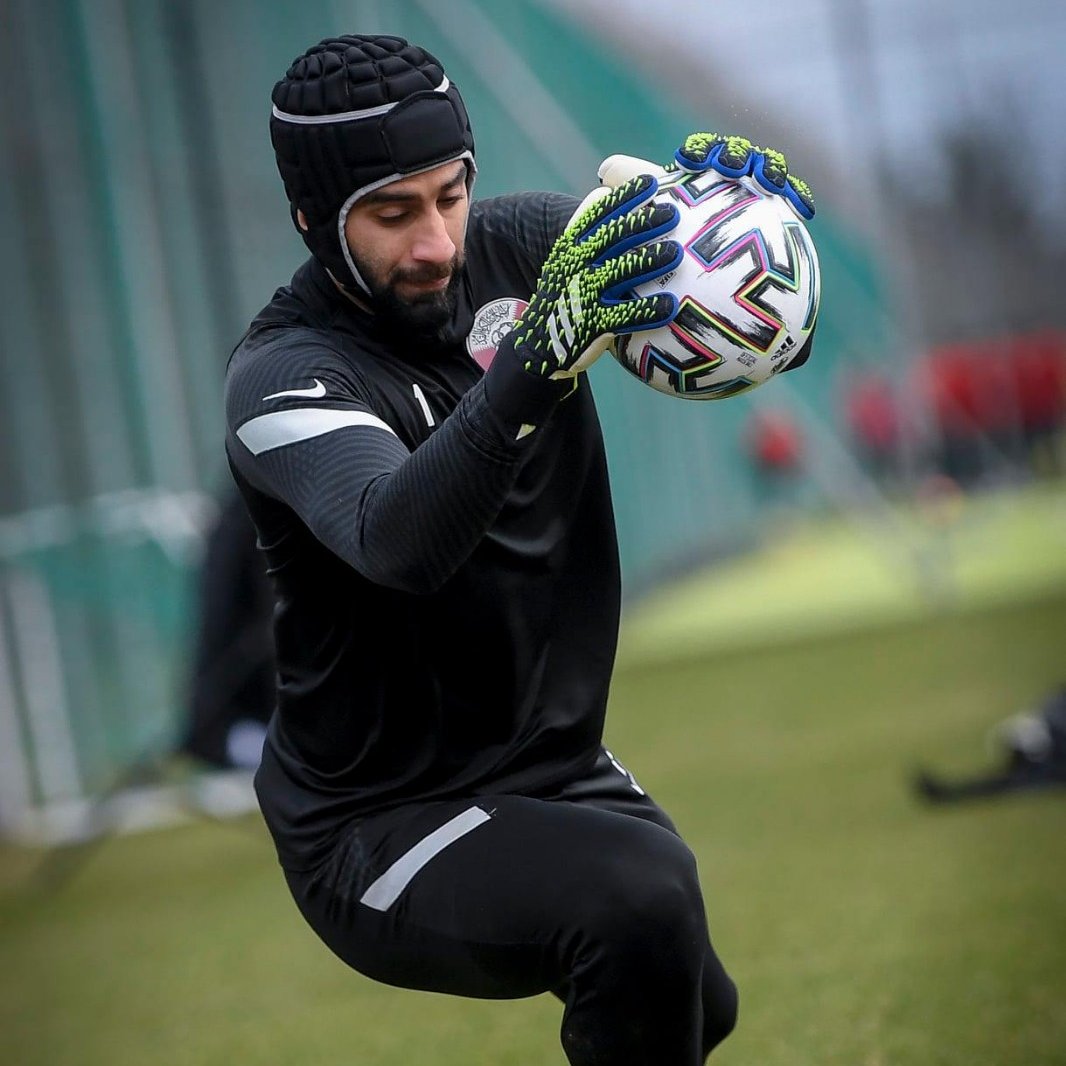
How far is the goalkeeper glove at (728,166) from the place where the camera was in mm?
2553

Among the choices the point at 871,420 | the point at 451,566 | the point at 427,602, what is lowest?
the point at 871,420

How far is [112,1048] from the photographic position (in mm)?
5016

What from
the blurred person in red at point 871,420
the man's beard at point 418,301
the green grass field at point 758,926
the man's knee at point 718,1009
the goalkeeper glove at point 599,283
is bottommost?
the blurred person in red at point 871,420

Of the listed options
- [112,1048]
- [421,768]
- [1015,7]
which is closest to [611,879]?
Answer: [421,768]

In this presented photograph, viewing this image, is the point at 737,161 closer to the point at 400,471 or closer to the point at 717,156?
the point at 717,156

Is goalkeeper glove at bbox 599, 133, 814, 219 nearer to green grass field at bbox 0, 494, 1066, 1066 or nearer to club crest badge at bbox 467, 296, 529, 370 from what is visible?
club crest badge at bbox 467, 296, 529, 370

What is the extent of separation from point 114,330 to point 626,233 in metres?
6.35

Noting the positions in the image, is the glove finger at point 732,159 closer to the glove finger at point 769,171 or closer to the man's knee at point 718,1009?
the glove finger at point 769,171

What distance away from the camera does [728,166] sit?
2.54 m

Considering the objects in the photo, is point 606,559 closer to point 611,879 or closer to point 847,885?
point 611,879

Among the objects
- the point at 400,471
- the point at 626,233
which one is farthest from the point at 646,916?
the point at 626,233

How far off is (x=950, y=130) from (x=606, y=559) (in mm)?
12787

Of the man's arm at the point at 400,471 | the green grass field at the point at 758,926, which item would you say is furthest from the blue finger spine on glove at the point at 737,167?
the green grass field at the point at 758,926

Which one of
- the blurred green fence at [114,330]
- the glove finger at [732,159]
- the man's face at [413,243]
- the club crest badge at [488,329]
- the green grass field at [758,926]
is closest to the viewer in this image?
the glove finger at [732,159]
